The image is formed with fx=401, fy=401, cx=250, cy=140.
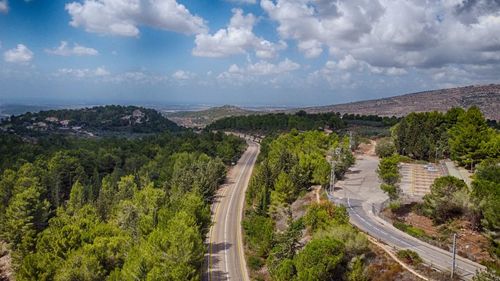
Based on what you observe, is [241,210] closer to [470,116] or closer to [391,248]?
[391,248]

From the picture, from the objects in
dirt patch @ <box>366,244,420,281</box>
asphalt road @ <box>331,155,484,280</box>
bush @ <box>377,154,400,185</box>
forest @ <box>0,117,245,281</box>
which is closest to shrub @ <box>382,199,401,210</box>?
asphalt road @ <box>331,155,484,280</box>

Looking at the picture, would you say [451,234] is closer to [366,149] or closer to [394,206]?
[394,206]

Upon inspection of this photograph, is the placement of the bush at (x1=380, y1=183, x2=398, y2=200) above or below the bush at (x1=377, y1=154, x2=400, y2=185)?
below

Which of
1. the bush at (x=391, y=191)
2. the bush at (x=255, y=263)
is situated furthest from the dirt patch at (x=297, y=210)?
the bush at (x=391, y=191)

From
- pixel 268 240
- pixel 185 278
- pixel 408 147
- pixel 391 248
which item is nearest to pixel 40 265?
pixel 185 278

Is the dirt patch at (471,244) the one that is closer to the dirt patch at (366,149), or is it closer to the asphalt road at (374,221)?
the asphalt road at (374,221)

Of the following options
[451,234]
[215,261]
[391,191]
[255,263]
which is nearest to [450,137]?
[391,191]

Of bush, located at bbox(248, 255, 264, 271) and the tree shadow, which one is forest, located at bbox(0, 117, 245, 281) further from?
bush, located at bbox(248, 255, 264, 271)
